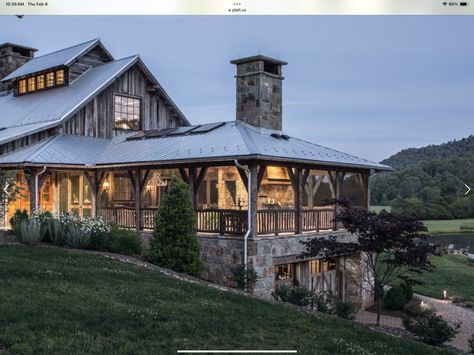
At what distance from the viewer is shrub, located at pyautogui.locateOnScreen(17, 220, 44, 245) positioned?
495 inches

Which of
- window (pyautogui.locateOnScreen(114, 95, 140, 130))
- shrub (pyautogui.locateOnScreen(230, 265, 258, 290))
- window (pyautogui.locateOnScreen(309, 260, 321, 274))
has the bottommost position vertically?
window (pyautogui.locateOnScreen(309, 260, 321, 274))

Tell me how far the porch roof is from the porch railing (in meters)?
1.52

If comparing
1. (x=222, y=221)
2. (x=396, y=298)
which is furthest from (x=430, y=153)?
(x=222, y=221)

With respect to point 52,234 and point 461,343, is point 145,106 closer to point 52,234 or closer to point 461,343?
point 52,234

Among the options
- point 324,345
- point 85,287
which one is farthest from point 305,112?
point 85,287

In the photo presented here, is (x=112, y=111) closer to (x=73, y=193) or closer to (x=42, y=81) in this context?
(x=73, y=193)

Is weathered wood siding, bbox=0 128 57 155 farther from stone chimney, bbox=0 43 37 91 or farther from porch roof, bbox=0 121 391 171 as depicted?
stone chimney, bbox=0 43 37 91

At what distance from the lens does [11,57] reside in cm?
2394

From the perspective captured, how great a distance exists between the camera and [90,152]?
17.6 m

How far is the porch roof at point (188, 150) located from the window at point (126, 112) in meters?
1.51

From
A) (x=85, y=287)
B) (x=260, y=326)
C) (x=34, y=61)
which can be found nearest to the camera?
(x=260, y=326)

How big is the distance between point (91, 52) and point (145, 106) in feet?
10.3

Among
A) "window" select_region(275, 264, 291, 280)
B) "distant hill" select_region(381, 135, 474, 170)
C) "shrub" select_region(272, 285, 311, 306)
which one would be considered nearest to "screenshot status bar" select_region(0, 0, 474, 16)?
"shrub" select_region(272, 285, 311, 306)

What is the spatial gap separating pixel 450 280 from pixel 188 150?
51.1 ft
